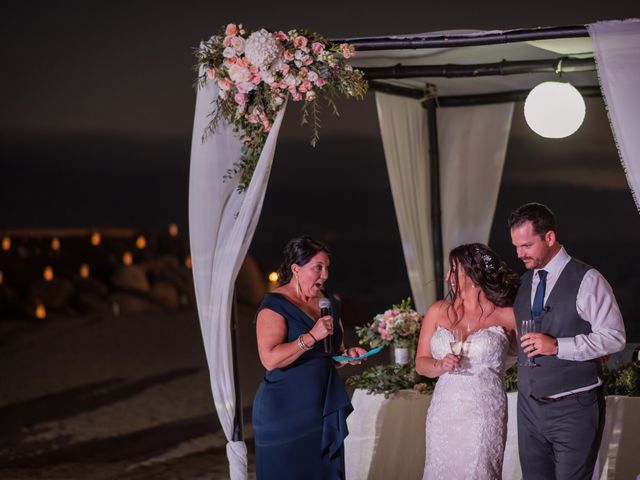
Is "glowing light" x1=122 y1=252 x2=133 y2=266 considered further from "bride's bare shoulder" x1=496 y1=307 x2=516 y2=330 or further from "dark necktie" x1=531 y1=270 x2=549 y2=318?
"dark necktie" x1=531 y1=270 x2=549 y2=318

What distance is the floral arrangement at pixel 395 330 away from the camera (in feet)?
19.2

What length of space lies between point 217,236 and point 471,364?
153 centimetres

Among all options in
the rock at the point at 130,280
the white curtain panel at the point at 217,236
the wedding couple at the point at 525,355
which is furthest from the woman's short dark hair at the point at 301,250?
the rock at the point at 130,280

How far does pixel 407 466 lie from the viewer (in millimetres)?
5648

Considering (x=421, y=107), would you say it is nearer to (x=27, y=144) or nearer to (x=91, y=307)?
(x=91, y=307)

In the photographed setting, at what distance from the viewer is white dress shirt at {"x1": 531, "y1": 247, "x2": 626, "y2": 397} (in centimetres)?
378

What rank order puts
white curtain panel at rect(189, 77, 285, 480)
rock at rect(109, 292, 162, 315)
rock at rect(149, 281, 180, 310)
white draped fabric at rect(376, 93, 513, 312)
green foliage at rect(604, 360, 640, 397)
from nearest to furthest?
white curtain panel at rect(189, 77, 285, 480), green foliage at rect(604, 360, 640, 397), white draped fabric at rect(376, 93, 513, 312), rock at rect(109, 292, 162, 315), rock at rect(149, 281, 180, 310)

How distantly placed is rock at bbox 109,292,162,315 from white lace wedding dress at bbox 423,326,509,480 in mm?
14300

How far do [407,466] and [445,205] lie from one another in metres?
2.88

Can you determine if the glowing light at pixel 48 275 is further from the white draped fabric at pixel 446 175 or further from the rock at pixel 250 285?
the white draped fabric at pixel 446 175

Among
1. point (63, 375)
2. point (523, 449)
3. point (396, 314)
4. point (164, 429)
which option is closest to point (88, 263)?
point (63, 375)

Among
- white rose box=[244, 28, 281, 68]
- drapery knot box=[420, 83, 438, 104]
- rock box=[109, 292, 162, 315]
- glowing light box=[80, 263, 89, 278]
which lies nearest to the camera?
white rose box=[244, 28, 281, 68]

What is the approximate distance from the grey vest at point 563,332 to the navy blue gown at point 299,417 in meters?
0.95

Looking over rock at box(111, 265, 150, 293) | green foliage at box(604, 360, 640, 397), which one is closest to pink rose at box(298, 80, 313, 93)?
green foliage at box(604, 360, 640, 397)
